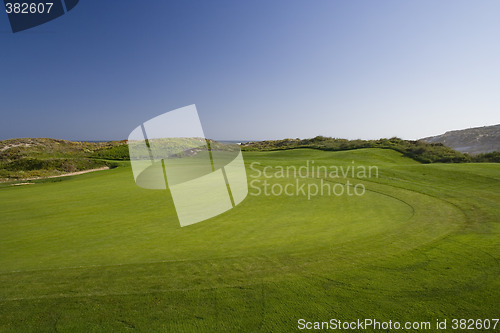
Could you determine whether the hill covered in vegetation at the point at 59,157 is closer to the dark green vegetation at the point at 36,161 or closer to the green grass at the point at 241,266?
the dark green vegetation at the point at 36,161

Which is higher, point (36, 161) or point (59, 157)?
point (59, 157)

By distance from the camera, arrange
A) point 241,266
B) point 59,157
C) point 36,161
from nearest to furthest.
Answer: point 241,266
point 36,161
point 59,157

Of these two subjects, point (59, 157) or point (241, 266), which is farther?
point (59, 157)

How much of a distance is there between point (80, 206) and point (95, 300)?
9.03m

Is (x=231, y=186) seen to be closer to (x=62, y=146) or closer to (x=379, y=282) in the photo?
(x=379, y=282)

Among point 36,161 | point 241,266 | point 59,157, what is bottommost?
point 241,266

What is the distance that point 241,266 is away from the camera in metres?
5.87

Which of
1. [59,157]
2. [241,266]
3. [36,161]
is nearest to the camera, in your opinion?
[241,266]

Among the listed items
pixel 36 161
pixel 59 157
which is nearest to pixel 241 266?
pixel 36 161

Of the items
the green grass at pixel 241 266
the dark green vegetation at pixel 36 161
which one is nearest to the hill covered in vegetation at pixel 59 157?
the dark green vegetation at pixel 36 161

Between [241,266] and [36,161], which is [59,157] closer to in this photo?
[36,161]

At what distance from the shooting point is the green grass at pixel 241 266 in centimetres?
401

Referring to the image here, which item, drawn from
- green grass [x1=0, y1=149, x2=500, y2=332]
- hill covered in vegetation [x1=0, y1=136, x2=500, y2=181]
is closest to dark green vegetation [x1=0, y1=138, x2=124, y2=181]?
hill covered in vegetation [x1=0, y1=136, x2=500, y2=181]

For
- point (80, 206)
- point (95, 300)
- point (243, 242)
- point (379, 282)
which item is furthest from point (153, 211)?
point (379, 282)
